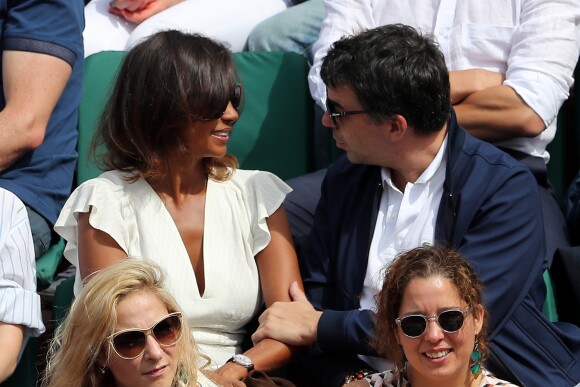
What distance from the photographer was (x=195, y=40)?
136 inches

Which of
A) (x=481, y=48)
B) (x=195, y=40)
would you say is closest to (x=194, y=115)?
(x=195, y=40)

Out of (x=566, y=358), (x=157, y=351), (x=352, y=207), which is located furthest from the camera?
(x=352, y=207)

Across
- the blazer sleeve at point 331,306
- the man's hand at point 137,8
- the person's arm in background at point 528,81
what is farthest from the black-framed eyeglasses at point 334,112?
the man's hand at point 137,8

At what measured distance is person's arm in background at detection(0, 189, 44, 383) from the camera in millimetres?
3229

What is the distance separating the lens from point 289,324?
3.31 meters

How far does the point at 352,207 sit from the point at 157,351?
0.93 m

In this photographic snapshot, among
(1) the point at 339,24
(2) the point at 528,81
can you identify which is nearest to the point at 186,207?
(1) the point at 339,24

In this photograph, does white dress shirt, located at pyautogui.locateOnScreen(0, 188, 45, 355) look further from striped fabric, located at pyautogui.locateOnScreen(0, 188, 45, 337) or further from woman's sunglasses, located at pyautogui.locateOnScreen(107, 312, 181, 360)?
woman's sunglasses, located at pyautogui.locateOnScreen(107, 312, 181, 360)

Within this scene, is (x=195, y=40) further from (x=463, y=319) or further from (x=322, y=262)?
(x=463, y=319)

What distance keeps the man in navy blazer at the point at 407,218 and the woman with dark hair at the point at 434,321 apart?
0.76 feet

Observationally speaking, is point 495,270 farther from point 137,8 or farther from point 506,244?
point 137,8

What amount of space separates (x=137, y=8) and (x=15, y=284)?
166cm

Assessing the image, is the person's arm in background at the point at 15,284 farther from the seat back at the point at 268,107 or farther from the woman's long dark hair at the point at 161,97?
the seat back at the point at 268,107

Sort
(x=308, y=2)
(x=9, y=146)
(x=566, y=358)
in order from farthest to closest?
(x=308, y=2)
(x=9, y=146)
(x=566, y=358)
